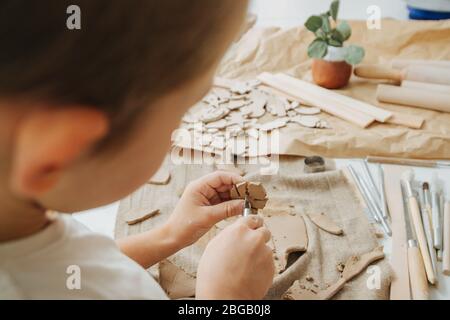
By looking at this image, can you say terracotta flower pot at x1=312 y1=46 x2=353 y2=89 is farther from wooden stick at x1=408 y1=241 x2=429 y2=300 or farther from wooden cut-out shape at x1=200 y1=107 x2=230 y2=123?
wooden stick at x1=408 y1=241 x2=429 y2=300

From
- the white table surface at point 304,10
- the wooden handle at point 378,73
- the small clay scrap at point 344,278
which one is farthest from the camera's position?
the white table surface at point 304,10

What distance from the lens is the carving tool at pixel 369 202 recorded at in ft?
2.47

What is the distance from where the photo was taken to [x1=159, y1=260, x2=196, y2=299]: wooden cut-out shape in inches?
26.1

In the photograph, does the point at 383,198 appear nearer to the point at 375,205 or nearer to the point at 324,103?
the point at 375,205

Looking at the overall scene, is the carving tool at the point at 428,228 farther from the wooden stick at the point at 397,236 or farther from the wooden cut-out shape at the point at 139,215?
the wooden cut-out shape at the point at 139,215

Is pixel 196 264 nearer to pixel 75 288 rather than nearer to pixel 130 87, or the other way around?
pixel 75 288

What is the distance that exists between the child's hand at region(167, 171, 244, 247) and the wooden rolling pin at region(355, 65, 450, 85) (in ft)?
1.91

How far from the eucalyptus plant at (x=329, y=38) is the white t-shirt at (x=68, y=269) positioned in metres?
0.72

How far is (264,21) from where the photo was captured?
142 centimetres

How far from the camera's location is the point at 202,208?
2.17ft

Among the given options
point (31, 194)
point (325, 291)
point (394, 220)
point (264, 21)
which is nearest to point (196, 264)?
point (325, 291)

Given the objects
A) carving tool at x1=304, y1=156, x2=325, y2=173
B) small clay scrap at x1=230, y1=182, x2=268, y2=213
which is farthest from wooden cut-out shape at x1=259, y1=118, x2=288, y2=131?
small clay scrap at x1=230, y1=182, x2=268, y2=213

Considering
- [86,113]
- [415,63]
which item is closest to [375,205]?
[415,63]

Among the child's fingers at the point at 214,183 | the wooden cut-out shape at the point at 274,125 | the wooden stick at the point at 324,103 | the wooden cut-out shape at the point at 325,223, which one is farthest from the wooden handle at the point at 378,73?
the child's fingers at the point at 214,183
